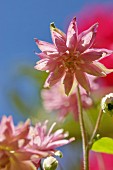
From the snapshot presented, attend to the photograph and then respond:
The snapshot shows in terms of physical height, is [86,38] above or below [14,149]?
above

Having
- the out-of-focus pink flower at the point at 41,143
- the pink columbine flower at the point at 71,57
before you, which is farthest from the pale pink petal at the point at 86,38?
the out-of-focus pink flower at the point at 41,143

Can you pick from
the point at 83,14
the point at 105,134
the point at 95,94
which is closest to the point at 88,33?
the point at 95,94

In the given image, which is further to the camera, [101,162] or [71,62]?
[101,162]

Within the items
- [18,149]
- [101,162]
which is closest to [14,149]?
[18,149]

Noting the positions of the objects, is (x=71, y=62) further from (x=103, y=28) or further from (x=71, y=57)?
(x=103, y=28)

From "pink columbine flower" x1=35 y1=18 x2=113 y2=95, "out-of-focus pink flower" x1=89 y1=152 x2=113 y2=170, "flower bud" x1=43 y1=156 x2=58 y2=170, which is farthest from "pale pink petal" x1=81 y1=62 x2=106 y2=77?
"out-of-focus pink flower" x1=89 y1=152 x2=113 y2=170

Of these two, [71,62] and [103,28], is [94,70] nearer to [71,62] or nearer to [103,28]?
[71,62]
